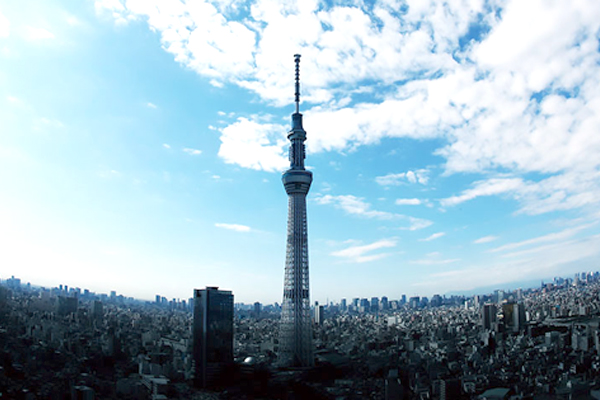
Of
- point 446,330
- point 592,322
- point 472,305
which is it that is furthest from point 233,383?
point 472,305

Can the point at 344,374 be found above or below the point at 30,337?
below

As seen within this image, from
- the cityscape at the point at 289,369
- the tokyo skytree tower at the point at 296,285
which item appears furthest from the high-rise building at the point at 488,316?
the tokyo skytree tower at the point at 296,285

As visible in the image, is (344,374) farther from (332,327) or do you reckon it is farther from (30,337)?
(332,327)

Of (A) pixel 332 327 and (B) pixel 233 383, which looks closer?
(B) pixel 233 383

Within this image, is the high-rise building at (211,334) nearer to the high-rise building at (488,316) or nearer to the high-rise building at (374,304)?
the high-rise building at (488,316)

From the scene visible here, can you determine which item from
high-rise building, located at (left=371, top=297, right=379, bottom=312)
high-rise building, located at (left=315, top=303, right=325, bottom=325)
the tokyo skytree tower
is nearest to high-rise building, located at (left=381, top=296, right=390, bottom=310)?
high-rise building, located at (left=371, top=297, right=379, bottom=312)

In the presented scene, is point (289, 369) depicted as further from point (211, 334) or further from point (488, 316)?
point (488, 316)

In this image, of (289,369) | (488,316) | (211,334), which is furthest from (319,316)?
(211,334)

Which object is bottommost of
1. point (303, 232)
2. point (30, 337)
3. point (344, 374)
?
point (344, 374)
